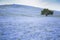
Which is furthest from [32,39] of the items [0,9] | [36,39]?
[0,9]

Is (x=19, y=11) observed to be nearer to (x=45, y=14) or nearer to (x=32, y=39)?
(x=45, y=14)

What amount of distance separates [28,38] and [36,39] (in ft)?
1.40

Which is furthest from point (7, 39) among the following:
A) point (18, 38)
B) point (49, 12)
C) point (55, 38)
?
point (49, 12)

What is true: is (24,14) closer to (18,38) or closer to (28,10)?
(28,10)

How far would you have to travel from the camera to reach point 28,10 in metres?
21.9

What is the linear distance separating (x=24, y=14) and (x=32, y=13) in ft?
3.42

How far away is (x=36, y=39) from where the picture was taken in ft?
29.2

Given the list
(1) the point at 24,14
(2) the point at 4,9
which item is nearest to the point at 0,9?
(2) the point at 4,9

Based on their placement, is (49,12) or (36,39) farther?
(49,12)

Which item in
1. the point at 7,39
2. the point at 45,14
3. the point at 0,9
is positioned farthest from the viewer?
the point at 45,14

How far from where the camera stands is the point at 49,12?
22.3m

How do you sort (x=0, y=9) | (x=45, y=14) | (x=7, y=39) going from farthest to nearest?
(x=45, y=14), (x=0, y=9), (x=7, y=39)

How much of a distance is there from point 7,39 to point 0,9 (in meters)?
12.7

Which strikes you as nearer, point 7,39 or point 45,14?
point 7,39
